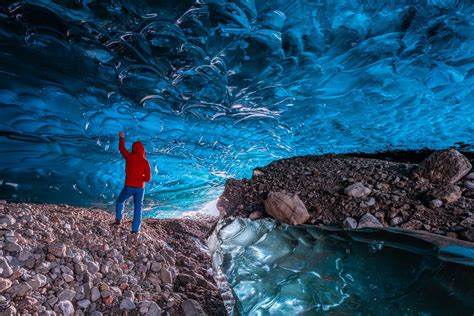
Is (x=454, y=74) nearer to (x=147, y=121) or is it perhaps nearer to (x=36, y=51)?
(x=147, y=121)

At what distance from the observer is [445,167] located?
12.4 feet

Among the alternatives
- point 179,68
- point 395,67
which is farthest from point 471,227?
point 179,68

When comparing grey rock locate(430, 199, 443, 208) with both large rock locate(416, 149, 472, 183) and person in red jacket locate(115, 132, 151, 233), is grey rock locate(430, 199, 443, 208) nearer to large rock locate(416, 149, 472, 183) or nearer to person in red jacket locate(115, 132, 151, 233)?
large rock locate(416, 149, 472, 183)

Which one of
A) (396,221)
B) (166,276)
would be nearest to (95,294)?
(166,276)

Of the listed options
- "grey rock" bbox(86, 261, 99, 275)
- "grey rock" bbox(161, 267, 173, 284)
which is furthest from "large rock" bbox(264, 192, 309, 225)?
"grey rock" bbox(86, 261, 99, 275)

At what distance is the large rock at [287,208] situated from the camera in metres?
3.89

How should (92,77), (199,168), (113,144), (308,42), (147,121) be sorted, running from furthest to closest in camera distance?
(199,168) → (113,144) → (147,121) → (92,77) → (308,42)

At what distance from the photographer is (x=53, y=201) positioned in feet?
35.1

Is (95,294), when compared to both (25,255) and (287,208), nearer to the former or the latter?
(25,255)

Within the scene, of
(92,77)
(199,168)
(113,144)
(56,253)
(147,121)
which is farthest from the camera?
(199,168)

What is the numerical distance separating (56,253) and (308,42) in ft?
11.1

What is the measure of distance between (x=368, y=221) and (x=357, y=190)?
760 mm

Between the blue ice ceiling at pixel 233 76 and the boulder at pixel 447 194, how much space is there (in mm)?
1497

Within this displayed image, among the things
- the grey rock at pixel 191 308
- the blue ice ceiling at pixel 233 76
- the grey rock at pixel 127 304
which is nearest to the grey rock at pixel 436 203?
the blue ice ceiling at pixel 233 76
